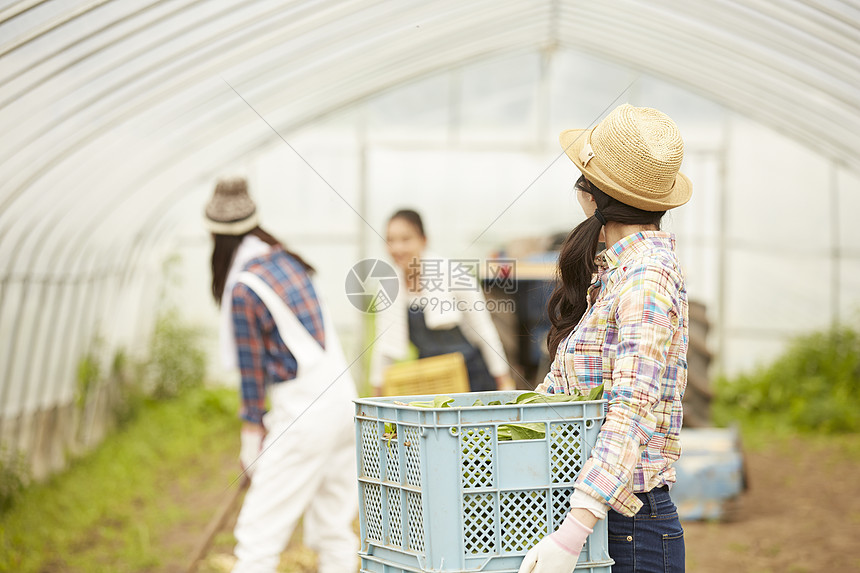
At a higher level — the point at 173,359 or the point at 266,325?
the point at 266,325

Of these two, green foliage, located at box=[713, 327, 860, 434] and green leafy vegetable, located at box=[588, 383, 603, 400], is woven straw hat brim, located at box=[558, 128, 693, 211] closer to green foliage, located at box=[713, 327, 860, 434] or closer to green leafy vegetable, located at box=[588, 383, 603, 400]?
green leafy vegetable, located at box=[588, 383, 603, 400]

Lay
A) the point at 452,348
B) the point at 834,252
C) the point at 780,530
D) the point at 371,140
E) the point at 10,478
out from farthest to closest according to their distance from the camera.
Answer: the point at 371,140, the point at 834,252, the point at 780,530, the point at 10,478, the point at 452,348

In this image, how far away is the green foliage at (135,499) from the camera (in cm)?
507

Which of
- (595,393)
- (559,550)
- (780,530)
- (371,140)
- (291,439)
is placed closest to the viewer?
(559,550)

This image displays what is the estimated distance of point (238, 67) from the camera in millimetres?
5168

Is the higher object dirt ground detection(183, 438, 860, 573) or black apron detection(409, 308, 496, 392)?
black apron detection(409, 308, 496, 392)

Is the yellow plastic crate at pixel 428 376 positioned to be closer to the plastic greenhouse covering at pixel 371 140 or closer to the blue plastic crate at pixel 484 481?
the plastic greenhouse covering at pixel 371 140

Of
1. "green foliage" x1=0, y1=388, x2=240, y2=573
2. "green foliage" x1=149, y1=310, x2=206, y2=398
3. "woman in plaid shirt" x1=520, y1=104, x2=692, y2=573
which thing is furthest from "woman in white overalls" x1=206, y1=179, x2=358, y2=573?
"green foliage" x1=149, y1=310, x2=206, y2=398

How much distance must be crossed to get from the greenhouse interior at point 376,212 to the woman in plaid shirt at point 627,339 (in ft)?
0.47

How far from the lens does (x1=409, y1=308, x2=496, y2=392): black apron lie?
452cm

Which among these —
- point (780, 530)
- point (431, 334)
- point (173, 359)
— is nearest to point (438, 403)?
point (431, 334)

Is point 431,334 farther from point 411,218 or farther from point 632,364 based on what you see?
point 632,364

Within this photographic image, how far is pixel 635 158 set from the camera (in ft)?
6.30

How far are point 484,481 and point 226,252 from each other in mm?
2094
